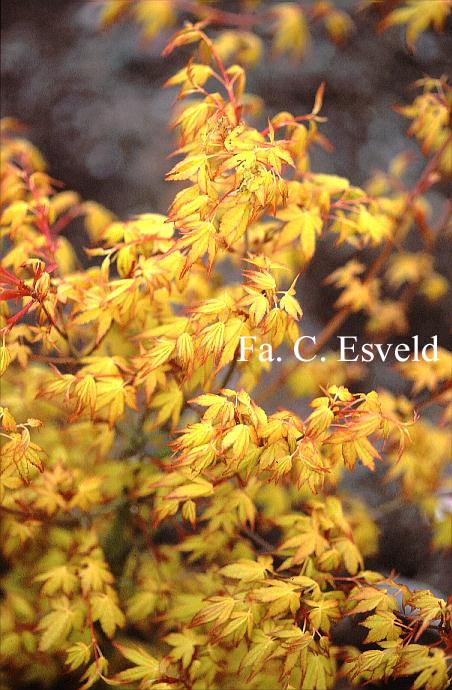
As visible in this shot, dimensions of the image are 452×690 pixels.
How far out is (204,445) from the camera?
1.26 meters

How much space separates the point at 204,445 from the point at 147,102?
2.80 metres

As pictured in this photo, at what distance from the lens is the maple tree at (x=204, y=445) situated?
4.19 feet

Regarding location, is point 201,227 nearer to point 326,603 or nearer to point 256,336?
point 256,336

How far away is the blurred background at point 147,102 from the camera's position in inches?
138

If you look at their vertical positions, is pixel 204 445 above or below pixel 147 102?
below

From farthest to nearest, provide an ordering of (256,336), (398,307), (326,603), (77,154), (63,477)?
(77,154) < (398,307) < (63,477) < (256,336) < (326,603)

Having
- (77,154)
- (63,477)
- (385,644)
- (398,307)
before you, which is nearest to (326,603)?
(385,644)

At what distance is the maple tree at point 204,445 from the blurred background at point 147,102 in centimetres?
126

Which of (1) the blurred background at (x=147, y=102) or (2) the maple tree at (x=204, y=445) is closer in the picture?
(2) the maple tree at (x=204, y=445)

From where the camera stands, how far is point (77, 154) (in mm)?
3545

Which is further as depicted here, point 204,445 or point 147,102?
point 147,102

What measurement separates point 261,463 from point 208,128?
644mm

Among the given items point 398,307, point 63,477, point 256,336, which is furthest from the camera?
point 398,307

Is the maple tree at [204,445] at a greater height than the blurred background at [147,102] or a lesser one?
lesser
